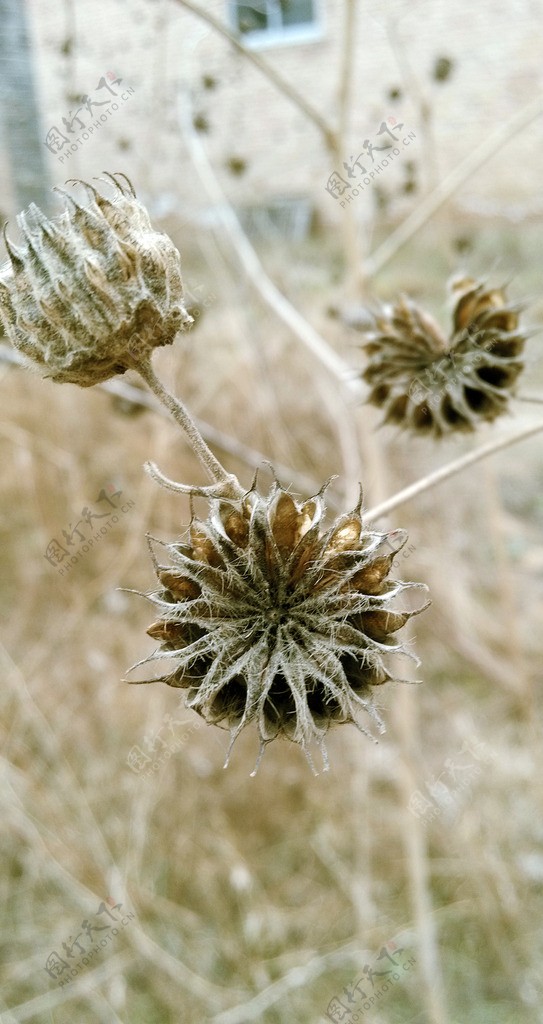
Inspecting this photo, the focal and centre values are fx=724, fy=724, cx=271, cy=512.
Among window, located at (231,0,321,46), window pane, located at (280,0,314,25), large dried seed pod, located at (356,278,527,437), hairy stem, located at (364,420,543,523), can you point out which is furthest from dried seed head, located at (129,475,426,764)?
window pane, located at (280,0,314,25)

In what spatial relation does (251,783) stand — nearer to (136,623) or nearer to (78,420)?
(136,623)

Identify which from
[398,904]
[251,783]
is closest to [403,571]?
[251,783]

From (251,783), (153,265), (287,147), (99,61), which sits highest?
(99,61)
